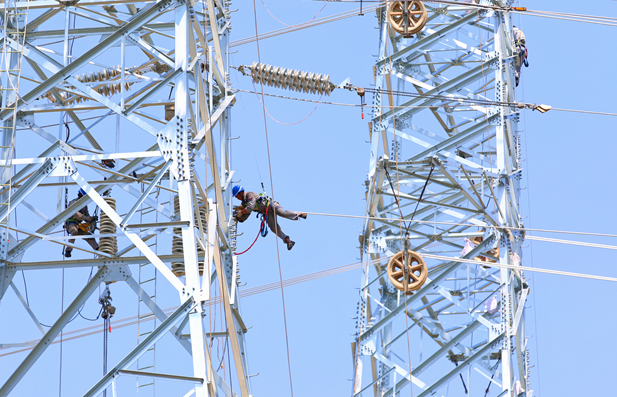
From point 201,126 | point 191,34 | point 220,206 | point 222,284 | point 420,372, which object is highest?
point 191,34

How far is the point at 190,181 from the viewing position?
16375 millimetres

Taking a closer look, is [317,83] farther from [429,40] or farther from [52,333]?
[52,333]

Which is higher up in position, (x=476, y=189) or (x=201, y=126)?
(x=201, y=126)

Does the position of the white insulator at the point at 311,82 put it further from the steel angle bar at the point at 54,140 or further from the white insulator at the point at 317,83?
the steel angle bar at the point at 54,140

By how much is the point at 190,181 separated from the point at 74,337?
875 centimetres

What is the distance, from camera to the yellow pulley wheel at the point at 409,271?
22922mm

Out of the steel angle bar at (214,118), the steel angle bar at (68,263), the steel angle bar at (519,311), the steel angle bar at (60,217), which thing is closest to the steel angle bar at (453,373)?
the steel angle bar at (519,311)

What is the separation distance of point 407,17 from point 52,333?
11447 mm

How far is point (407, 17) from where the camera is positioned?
2516 cm

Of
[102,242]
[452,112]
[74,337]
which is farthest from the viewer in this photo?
[452,112]

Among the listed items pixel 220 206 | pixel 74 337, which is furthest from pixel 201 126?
pixel 74 337

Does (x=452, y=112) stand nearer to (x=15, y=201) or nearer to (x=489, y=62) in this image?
(x=489, y=62)

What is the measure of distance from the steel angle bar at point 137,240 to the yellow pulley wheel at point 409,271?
796 cm

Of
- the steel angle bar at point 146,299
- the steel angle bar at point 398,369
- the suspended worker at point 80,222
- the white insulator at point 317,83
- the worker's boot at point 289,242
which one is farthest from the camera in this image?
the steel angle bar at point 398,369
